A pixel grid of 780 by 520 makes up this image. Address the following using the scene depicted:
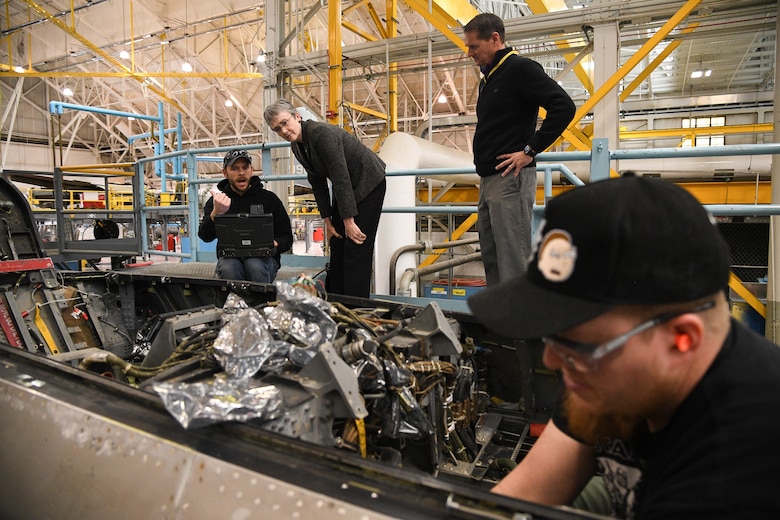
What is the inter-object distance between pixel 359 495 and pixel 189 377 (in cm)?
77

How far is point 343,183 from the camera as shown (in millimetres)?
2855

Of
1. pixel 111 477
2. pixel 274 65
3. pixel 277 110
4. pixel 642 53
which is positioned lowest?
pixel 111 477

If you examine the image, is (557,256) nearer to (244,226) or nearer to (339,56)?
(244,226)

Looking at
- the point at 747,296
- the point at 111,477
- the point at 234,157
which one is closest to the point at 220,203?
the point at 234,157

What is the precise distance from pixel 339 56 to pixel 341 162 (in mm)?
4088

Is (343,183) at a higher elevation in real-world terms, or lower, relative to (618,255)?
higher

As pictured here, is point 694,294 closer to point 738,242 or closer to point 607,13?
point 607,13

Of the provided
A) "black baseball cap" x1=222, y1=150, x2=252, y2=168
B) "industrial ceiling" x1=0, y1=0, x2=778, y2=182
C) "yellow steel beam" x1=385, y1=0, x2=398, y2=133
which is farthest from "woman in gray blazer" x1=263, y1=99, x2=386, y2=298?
"yellow steel beam" x1=385, y1=0, x2=398, y2=133

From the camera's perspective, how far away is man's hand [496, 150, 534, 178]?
2.59 meters

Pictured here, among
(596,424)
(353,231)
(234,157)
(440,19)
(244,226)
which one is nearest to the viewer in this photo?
(596,424)

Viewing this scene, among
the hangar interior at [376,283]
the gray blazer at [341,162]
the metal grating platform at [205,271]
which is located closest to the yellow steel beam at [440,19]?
the hangar interior at [376,283]

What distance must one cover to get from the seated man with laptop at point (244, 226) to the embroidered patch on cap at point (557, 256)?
283cm

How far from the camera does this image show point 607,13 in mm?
4902

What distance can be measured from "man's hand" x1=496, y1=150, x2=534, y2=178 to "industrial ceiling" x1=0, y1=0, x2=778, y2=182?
2842mm
